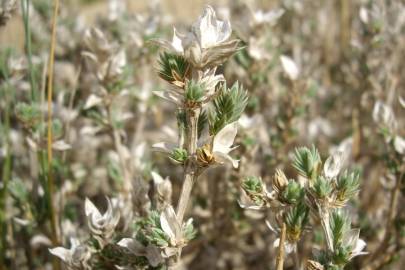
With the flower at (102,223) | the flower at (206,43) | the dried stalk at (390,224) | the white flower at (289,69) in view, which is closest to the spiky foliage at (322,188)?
the flower at (206,43)

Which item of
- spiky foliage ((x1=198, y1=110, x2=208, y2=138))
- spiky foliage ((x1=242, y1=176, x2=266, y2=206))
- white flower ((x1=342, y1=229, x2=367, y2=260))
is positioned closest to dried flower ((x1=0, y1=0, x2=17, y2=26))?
spiky foliage ((x1=198, y1=110, x2=208, y2=138))

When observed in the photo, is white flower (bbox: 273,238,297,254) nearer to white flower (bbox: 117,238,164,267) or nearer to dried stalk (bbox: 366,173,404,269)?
white flower (bbox: 117,238,164,267)

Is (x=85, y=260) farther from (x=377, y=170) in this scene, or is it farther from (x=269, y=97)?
(x=377, y=170)

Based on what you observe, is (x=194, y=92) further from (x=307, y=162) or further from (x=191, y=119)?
(x=307, y=162)

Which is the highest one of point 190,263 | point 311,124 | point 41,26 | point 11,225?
point 41,26

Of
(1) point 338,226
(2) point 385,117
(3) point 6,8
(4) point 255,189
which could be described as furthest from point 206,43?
(2) point 385,117

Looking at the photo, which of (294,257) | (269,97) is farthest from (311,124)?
(294,257)

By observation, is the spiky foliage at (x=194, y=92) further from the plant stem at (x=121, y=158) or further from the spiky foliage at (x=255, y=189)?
the plant stem at (x=121, y=158)
